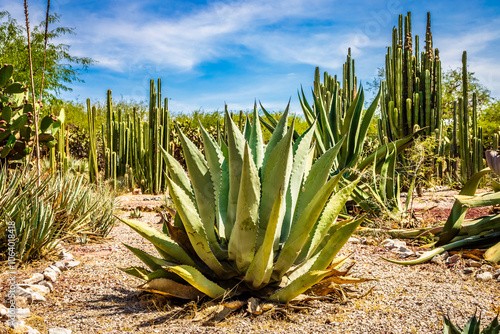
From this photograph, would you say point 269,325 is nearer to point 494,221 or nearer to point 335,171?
point 494,221

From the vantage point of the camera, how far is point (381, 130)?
10938 millimetres

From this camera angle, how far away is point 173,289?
263cm

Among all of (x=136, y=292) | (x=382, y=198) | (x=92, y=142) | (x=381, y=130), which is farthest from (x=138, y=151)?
(x=136, y=292)

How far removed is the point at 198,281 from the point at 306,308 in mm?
661

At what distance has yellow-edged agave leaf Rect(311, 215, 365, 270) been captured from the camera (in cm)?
260

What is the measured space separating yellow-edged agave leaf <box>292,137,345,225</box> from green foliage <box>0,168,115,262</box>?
8.33 feet

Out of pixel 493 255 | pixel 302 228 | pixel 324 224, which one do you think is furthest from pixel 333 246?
pixel 493 255

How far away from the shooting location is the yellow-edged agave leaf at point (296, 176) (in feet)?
8.82

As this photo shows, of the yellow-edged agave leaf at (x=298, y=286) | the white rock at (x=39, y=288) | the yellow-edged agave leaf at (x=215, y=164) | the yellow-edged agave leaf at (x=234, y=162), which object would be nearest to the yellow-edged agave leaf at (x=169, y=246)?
the yellow-edged agave leaf at (x=215, y=164)

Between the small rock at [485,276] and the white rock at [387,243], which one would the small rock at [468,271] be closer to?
the small rock at [485,276]

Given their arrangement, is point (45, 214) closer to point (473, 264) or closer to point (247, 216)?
point (247, 216)

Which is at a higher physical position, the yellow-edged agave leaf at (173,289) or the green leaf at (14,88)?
the green leaf at (14,88)

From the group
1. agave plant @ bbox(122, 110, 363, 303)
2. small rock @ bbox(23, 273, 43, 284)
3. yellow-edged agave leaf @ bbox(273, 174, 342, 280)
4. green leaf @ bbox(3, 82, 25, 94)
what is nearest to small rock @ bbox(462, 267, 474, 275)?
agave plant @ bbox(122, 110, 363, 303)

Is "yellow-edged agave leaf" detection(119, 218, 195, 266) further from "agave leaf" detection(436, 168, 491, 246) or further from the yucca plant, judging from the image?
"agave leaf" detection(436, 168, 491, 246)
